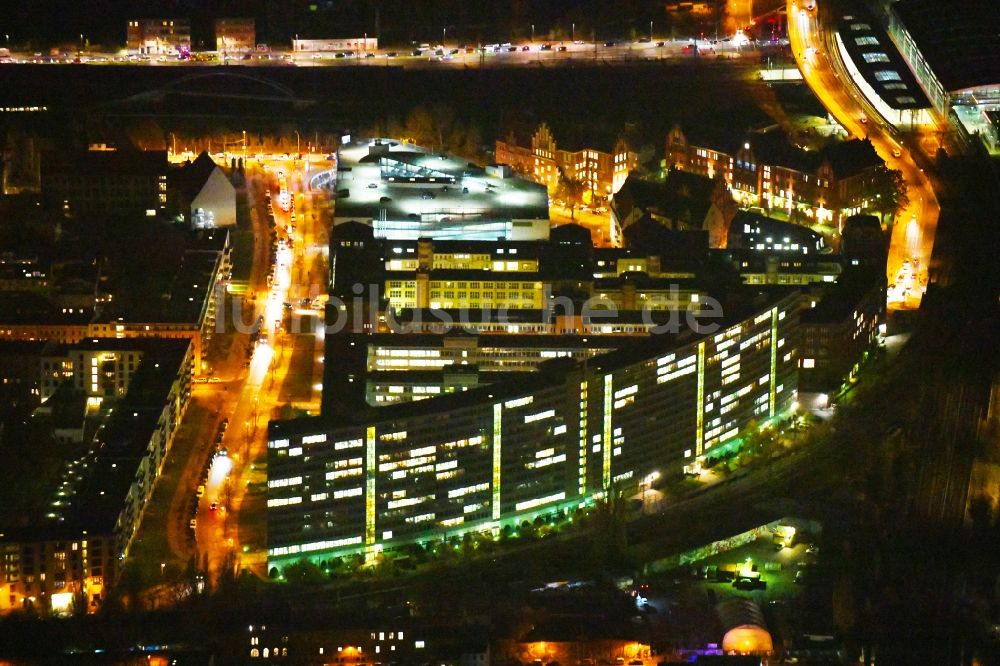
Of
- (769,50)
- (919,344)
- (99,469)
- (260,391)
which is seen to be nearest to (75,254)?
(260,391)

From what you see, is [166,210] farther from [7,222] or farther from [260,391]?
[260,391]

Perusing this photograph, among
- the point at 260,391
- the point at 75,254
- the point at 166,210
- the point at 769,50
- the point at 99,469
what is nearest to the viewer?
the point at 99,469

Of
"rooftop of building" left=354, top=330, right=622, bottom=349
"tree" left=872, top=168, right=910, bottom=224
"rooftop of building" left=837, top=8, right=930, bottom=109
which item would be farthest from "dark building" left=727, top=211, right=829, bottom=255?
"rooftop of building" left=837, top=8, right=930, bottom=109

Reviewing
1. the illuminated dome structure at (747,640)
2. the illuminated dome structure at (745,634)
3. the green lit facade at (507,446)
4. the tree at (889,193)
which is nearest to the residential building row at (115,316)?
the green lit facade at (507,446)

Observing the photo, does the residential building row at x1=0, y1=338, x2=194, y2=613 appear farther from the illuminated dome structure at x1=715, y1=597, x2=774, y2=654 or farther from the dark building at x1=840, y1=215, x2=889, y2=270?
the dark building at x1=840, y1=215, x2=889, y2=270

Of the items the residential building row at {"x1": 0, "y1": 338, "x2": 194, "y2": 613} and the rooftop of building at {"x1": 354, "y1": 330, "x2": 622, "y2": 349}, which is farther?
the rooftop of building at {"x1": 354, "y1": 330, "x2": 622, "y2": 349}

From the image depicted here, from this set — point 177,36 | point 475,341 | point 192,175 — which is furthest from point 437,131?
point 475,341

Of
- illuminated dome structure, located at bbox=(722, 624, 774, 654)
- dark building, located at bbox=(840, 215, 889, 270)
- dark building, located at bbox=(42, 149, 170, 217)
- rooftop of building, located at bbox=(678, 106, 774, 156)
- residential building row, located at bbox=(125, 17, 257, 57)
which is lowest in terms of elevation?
illuminated dome structure, located at bbox=(722, 624, 774, 654)
